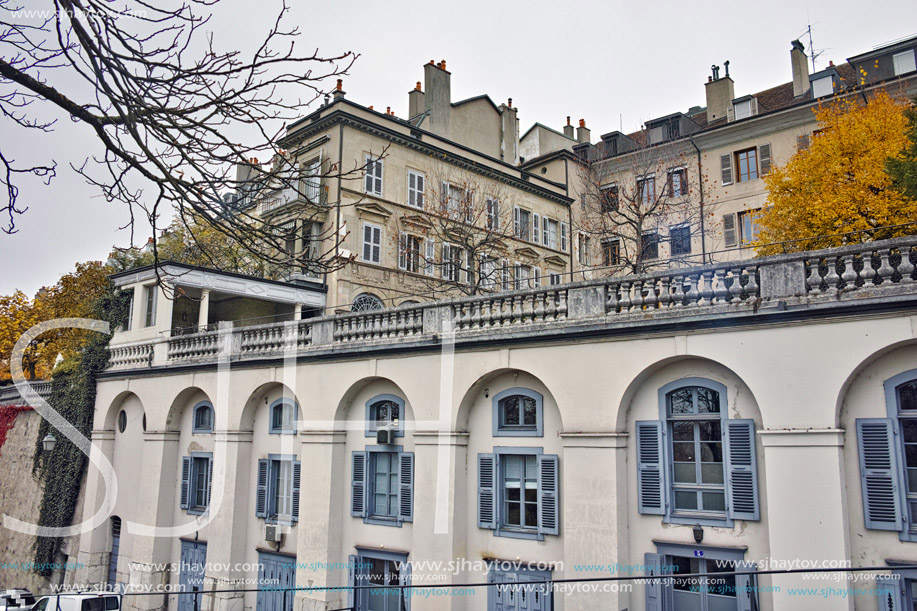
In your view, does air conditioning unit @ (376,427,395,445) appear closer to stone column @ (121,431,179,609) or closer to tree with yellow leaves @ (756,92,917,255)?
stone column @ (121,431,179,609)

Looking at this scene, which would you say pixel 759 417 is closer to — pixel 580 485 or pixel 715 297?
pixel 715 297

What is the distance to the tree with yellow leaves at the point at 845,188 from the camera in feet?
57.5

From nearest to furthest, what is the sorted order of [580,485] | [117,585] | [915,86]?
1. [580,485]
2. [117,585]
3. [915,86]

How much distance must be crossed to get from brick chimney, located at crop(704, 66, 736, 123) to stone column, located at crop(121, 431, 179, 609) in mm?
28025

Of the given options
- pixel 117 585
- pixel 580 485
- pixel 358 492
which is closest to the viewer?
pixel 580 485

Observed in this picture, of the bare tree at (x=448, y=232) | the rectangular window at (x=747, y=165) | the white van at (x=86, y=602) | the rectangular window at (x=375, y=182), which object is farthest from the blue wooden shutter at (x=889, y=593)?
the rectangular window at (x=747, y=165)

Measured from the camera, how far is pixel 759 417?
11164 millimetres

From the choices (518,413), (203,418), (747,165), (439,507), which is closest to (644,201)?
(747,165)

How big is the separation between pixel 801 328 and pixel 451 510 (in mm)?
7326

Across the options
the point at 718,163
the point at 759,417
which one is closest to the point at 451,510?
the point at 759,417

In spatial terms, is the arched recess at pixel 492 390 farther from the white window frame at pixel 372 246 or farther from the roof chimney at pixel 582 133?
the roof chimney at pixel 582 133

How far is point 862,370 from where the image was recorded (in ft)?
33.8

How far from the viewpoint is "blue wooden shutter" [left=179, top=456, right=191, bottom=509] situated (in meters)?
19.0

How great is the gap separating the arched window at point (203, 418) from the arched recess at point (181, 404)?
0.50 ft
